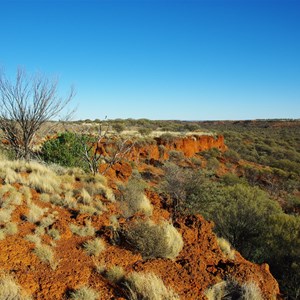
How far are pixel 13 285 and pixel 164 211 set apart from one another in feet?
16.7

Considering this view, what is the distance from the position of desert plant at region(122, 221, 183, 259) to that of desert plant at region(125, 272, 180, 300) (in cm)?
106

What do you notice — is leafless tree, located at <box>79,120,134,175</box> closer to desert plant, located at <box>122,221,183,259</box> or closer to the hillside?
the hillside

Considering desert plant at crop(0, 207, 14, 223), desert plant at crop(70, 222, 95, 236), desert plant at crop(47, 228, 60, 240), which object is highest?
desert plant at crop(0, 207, 14, 223)

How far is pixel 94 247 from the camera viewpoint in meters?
5.55

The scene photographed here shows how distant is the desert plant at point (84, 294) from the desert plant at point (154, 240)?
1.68 meters

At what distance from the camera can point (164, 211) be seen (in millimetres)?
8398

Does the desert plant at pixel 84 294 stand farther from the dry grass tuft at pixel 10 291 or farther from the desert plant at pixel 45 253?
the desert plant at pixel 45 253

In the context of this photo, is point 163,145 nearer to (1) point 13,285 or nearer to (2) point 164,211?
(2) point 164,211

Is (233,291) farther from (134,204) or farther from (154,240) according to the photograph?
(134,204)

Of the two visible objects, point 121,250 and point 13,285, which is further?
point 121,250

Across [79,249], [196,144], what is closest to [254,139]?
[196,144]

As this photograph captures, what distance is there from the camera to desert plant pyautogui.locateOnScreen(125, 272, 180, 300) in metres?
4.14

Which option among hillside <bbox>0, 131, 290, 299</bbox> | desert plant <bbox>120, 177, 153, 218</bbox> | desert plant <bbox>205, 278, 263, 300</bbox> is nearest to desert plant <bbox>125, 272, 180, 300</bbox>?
hillside <bbox>0, 131, 290, 299</bbox>

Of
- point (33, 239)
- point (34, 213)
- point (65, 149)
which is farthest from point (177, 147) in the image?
point (33, 239)
